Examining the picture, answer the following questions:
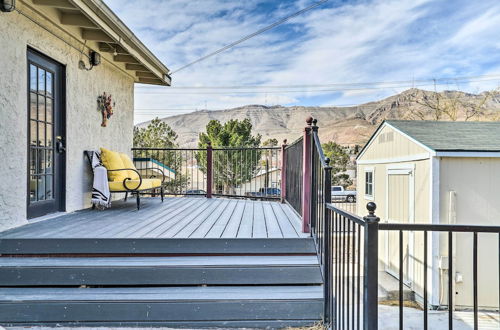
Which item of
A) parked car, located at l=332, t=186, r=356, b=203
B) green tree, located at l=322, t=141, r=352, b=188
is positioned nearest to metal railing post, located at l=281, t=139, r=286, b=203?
parked car, located at l=332, t=186, r=356, b=203

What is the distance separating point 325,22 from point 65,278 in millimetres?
22334

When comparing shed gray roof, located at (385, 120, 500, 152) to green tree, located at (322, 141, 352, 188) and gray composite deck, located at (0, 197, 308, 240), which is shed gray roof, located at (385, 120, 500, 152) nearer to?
gray composite deck, located at (0, 197, 308, 240)

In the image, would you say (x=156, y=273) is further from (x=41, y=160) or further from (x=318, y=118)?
(x=318, y=118)

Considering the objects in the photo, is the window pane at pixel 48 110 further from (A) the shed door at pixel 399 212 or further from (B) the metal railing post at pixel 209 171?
(A) the shed door at pixel 399 212

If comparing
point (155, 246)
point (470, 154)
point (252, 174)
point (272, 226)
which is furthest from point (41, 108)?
point (470, 154)

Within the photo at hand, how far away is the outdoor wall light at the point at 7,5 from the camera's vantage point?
9.29ft

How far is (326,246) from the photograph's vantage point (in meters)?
2.07

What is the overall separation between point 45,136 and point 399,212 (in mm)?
7263

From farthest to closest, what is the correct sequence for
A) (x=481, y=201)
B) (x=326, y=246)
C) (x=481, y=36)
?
(x=481, y=36), (x=481, y=201), (x=326, y=246)

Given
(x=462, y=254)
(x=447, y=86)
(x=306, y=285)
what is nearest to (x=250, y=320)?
(x=306, y=285)

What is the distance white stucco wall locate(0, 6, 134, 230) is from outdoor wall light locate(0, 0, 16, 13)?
0.10 m

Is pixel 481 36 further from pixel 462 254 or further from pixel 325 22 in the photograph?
pixel 462 254

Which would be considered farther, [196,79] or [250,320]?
[196,79]

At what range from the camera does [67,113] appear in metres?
4.05
